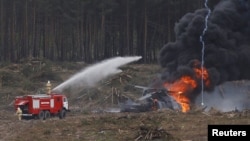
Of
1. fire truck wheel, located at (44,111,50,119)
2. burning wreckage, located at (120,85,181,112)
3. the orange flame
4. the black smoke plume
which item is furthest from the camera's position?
the black smoke plume

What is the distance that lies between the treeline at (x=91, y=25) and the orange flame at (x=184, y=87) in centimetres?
2883

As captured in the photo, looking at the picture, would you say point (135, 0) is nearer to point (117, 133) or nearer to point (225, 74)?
point (225, 74)

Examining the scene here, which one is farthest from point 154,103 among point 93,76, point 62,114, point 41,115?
point 93,76

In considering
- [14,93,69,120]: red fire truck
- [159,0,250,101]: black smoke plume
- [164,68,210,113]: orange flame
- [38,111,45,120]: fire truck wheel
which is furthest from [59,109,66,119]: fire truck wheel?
[159,0,250,101]: black smoke plume

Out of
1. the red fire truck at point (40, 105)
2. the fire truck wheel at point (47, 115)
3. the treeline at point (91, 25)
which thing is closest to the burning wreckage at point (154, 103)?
the red fire truck at point (40, 105)

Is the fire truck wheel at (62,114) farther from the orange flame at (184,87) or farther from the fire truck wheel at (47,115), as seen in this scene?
the orange flame at (184,87)

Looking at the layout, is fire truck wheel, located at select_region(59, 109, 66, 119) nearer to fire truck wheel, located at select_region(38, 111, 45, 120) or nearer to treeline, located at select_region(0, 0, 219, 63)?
fire truck wheel, located at select_region(38, 111, 45, 120)

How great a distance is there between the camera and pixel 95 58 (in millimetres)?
74438

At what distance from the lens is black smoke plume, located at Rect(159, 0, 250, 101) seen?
4112 cm

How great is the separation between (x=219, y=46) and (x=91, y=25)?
35909 mm

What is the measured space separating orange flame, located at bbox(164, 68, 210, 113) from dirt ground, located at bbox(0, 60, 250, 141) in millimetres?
1605

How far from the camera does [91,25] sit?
248ft

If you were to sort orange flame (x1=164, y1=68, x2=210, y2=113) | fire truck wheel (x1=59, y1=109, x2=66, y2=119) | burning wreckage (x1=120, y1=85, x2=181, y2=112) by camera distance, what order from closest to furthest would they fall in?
1. fire truck wheel (x1=59, y1=109, x2=66, y2=119)
2. burning wreckage (x1=120, y1=85, x2=181, y2=112)
3. orange flame (x1=164, y1=68, x2=210, y2=113)

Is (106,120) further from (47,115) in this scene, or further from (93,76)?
(93,76)
